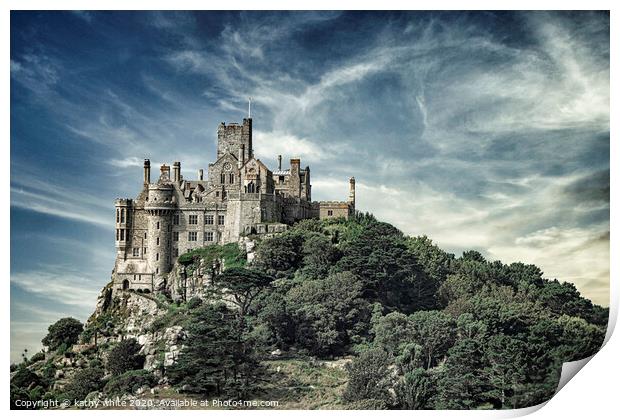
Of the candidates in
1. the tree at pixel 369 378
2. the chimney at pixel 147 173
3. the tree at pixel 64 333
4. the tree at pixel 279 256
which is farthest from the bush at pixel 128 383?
the chimney at pixel 147 173

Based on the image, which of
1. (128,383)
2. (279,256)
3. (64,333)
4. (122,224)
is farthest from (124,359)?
(122,224)

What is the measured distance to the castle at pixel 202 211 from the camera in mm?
31250

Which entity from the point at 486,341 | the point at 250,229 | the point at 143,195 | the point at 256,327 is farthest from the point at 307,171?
the point at 486,341

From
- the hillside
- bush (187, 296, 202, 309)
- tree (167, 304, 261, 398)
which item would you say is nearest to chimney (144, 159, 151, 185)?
the hillside

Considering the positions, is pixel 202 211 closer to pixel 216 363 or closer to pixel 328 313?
pixel 328 313

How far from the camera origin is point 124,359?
26.5 meters

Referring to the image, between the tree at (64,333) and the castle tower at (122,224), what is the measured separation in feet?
10.2

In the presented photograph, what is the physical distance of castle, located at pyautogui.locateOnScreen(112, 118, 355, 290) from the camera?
31.2m

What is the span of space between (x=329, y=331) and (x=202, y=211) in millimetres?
7997

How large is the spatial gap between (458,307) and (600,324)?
414cm

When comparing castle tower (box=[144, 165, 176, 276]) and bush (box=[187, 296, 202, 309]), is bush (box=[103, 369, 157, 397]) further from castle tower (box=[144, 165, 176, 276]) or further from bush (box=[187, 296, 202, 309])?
castle tower (box=[144, 165, 176, 276])

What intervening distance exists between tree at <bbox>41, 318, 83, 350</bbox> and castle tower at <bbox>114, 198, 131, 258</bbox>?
3.10m

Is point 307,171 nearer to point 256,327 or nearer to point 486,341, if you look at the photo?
point 256,327

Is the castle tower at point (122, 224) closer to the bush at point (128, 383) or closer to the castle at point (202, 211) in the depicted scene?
the castle at point (202, 211)
